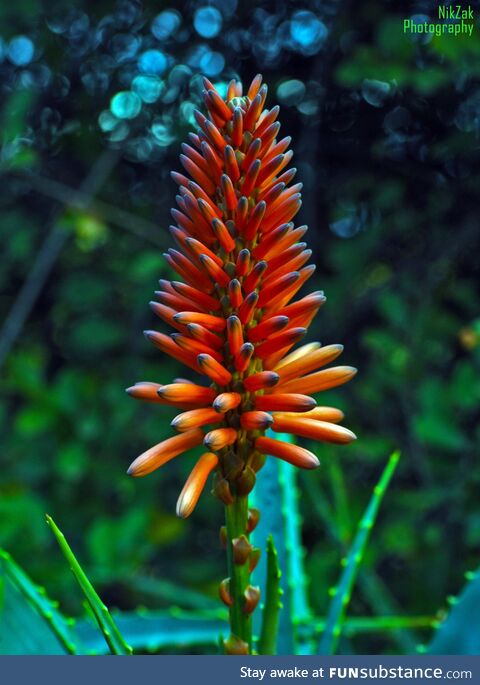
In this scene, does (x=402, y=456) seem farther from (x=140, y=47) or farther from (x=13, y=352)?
(x=140, y=47)

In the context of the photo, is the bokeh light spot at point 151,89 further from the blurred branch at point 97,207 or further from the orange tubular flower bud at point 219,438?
the orange tubular flower bud at point 219,438

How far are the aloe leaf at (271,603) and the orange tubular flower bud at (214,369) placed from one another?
0.12 m

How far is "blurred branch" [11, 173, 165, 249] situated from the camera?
179 cm

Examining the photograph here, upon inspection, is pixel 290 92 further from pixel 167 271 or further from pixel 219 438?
pixel 219 438

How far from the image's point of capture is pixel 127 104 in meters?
1.85

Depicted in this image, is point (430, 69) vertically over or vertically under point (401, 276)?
over

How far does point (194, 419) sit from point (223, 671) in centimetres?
21

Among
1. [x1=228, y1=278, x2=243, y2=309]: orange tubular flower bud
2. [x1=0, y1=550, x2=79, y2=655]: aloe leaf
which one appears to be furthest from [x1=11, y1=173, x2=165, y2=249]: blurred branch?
[x1=228, y1=278, x2=243, y2=309]: orange tubular flower bud

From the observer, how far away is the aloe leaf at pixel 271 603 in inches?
20.6

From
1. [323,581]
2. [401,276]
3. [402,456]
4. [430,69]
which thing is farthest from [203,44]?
[323,581]

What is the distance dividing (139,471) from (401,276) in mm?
1293

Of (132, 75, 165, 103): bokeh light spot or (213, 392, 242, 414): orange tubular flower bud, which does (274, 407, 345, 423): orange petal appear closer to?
(213, 392, 242, 414): orange tubular flower bud

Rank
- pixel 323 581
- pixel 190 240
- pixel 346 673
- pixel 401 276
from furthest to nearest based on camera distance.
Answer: pixel 401 276 < pixel 323 581 < pixel 346 673 < pixel 190 240

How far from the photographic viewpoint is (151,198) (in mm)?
1942
